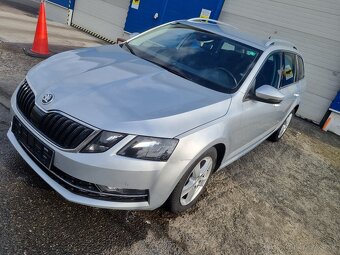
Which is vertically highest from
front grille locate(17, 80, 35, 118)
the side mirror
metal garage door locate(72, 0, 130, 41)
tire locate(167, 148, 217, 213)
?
the side mirror

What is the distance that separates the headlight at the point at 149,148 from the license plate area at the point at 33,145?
60 centimetres

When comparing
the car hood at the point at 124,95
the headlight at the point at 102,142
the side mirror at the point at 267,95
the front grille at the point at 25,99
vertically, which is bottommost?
the front grille at the point at 25,99

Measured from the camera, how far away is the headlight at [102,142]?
93.7 inches

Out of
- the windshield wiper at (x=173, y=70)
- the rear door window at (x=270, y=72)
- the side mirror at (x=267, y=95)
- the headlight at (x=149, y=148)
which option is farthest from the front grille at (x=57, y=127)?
the rear door window at (x=270, y=72)

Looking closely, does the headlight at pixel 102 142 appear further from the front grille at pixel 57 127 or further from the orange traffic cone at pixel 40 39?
the orange traffic cone at pixel 40 39

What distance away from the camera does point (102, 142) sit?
238 cm

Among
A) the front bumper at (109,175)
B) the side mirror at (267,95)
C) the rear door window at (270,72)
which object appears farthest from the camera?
the rear door window at (270,72)

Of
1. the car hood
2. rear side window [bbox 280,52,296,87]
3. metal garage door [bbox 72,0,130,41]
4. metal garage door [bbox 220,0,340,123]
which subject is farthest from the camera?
metal garage door [bbox 72,0,130,41]

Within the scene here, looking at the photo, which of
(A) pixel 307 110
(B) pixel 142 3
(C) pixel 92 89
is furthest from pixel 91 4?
(C) pixel 92 89

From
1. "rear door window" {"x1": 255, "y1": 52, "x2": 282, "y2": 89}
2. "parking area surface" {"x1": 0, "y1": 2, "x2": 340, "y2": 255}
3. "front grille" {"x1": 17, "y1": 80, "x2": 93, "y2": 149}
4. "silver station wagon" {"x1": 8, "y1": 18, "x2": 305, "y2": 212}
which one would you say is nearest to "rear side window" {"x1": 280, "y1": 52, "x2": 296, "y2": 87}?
"rear door window" {"x1": 255, "y1": 52, "x2": 282, "y2": 89}

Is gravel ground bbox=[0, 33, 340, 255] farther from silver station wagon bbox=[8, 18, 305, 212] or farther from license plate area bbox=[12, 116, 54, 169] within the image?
license plate area bbox=[12, 116, 54, 169]

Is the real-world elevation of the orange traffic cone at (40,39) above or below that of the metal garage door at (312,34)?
A: below

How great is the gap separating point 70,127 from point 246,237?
6.39ft

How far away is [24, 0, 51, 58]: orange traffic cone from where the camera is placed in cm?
656
